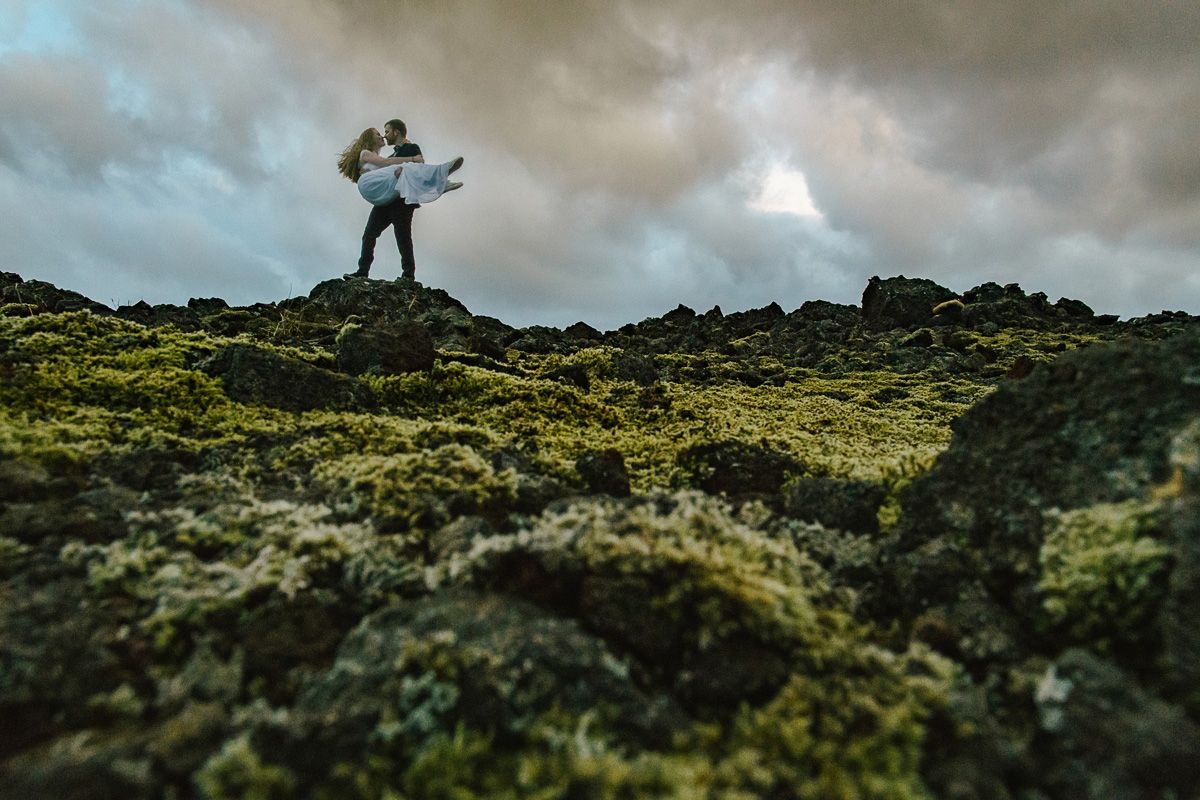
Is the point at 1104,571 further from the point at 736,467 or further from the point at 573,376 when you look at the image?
the point at 573,376

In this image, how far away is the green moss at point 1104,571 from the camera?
384cm

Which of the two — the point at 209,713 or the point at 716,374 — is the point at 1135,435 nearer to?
the point at 209,713

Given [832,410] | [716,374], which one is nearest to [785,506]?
[832,410]

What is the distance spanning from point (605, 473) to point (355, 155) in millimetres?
17243

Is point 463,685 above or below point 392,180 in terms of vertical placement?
below

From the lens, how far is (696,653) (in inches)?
154

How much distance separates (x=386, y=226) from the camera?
68.2ft

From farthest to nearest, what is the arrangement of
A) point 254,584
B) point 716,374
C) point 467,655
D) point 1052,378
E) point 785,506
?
point 716,374 < point 785,506 < point 1052,378 < point 254,584 < point 467,655

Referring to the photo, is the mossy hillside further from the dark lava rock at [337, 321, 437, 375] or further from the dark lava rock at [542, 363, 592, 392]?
the dark lava rock at [542, 363, 592, 392]

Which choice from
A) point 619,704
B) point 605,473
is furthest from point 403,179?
point 619,704

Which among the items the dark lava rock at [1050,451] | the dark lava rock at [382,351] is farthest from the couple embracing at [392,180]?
the dark lava rock at [1050,451]

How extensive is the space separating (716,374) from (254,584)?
44.6 ft

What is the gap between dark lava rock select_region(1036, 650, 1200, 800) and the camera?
3.10m

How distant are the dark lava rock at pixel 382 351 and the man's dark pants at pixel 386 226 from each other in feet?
32.4
